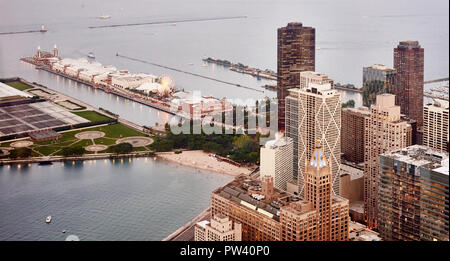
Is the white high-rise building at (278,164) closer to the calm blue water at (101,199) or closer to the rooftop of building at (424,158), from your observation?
the calm blue water at (101,199)

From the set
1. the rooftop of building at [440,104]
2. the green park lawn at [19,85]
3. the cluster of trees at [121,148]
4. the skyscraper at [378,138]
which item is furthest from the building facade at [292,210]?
the green park lawn at [19,85]

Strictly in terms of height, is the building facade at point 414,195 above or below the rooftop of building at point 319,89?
below

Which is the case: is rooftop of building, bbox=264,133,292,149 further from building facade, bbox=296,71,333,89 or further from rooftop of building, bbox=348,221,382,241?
rooftop of building, bbox=348,221,382,241

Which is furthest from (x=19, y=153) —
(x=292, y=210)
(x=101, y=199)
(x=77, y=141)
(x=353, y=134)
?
(x=292, y=210)

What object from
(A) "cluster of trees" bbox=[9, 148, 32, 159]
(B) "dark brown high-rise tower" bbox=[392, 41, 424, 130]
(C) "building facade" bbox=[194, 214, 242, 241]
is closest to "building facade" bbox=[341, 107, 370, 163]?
(B) "dark brown high-rise tower" bbox=[392, 41, 424, 130]

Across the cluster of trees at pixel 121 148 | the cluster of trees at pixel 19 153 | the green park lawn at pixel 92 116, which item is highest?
the green park lawn at pixel 92 116

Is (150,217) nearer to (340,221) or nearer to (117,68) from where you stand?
(340,221)

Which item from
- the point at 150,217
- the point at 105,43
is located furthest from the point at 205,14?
the point at 105,43
